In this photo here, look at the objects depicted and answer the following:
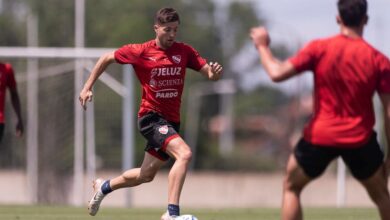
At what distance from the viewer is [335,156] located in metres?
10.0

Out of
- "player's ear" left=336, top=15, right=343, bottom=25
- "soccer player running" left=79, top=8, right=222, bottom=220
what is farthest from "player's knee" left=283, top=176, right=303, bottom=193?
"soccer player running" left=79, top=8, right=222, bottom=220

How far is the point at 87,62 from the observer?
2661 centimetres

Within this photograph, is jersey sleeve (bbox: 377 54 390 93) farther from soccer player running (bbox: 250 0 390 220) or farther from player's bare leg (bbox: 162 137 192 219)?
player's bare leg (bbox: 162 137 192 219)

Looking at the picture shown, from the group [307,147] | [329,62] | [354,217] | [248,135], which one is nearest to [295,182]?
[307,147]

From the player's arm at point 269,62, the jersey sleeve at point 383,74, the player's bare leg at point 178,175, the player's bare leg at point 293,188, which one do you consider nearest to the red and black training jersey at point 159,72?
the player's bare leg at point 178,175

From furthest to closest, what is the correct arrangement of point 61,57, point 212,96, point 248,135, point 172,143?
point 248,135, point 212,96, point 61,57, point 172,143

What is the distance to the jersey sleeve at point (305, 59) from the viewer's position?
973 centimetres

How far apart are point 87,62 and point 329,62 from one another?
17.1 m

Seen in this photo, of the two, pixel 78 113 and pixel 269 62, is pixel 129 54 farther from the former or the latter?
pixel 78 113

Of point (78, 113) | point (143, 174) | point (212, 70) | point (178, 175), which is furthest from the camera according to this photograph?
point (78, 113)

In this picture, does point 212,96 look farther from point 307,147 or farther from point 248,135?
point 307,147

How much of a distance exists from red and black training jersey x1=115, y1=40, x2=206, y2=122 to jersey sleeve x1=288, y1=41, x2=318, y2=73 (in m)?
3.55

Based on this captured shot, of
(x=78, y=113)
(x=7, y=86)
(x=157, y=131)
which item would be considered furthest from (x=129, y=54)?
(x=78, y=113)

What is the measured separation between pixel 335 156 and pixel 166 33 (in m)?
3.57
